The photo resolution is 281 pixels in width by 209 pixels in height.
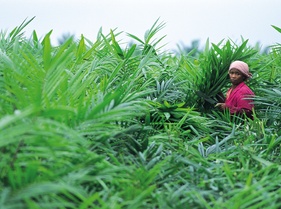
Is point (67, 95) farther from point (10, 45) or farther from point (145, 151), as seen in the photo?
point (10, 45)

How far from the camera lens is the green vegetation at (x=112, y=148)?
204cm

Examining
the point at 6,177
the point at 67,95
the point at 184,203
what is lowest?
the point at 184,203

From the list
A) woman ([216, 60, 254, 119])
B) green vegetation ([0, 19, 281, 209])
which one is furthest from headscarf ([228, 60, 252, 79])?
green vegetation ([0, 19, 281, 209])

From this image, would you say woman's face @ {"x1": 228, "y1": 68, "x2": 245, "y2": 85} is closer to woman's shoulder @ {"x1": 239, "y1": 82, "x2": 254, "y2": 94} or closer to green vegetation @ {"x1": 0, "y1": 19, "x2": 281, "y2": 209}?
woman's shoulder @ {"x1": 239, "y1": 82, "x2": 254, "y2": 94}

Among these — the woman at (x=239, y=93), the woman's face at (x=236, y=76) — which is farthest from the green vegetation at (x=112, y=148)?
the woman's face at (x=236, y=76)

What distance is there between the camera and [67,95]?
8.43 feet

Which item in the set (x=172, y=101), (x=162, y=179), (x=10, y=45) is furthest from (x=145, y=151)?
(x=10, y=45)

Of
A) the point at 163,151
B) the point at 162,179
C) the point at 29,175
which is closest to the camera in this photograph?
the point at 29,175

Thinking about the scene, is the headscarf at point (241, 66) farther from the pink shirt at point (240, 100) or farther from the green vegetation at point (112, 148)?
the green vegetation at point (112, 148)

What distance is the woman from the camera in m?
3.81

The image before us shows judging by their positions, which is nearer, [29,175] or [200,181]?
[29,175]

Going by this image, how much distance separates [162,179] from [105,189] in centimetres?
37

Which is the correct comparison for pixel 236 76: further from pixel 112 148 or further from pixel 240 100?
pixel 112 148

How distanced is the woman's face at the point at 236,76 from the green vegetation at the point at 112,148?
0.53ft
